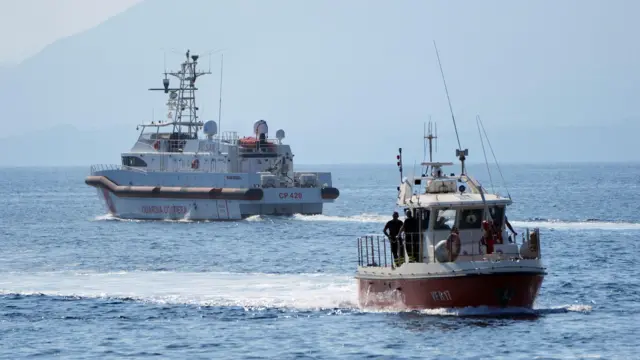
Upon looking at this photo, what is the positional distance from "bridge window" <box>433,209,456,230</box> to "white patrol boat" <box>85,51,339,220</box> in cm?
4195

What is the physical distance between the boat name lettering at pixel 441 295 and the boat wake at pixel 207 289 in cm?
134

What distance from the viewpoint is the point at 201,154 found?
3071 inches

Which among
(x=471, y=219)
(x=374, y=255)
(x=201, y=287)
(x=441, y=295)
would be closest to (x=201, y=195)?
(x=374, y=255)

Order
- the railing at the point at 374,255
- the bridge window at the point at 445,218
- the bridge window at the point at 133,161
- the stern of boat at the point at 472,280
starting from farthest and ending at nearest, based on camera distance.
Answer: the bridge window at the point at 133,161, the railing at the point at 374,255, the bridge window at the point at 445,218, the stern of boat at the point at 472,280

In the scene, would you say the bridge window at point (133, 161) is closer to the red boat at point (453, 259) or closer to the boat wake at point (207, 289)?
the boat wake at point (207, 289)

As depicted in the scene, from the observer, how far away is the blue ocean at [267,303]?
28.3m

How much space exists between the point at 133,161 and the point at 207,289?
137 feet

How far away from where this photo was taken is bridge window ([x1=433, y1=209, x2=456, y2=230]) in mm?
31844

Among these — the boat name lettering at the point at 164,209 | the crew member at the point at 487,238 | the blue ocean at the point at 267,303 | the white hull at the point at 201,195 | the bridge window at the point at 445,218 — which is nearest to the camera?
the blue ocean at the point at 267,303

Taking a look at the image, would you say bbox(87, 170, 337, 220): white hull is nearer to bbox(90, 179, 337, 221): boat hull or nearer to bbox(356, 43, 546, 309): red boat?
bbox(90, 179, 337, 221): boat hull

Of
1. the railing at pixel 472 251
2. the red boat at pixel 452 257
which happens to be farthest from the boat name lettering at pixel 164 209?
the railing at pixel 472 251

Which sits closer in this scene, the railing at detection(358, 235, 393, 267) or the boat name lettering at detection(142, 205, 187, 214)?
the railing at detection(358, 235, 393, 267)

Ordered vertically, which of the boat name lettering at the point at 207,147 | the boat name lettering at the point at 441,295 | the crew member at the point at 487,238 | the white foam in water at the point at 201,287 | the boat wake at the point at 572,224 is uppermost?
the boat name lettering at the point at 207,147

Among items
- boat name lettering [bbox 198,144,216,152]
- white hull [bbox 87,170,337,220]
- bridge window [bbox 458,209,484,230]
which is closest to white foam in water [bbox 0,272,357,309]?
bridge window [bbox 458,209,484,230]
